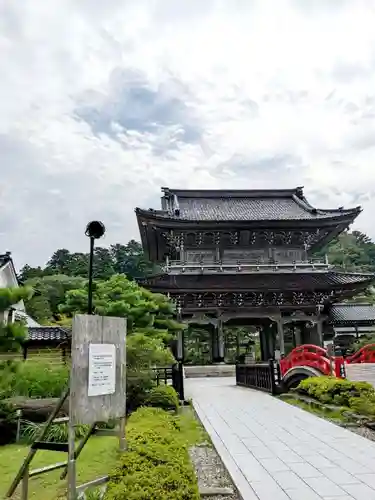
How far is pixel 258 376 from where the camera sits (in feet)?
52.3

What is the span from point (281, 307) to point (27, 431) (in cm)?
1660

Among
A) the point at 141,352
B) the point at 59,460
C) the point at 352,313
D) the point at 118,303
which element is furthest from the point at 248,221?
the point at 59,460

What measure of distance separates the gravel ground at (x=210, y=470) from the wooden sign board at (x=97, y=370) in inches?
62.8

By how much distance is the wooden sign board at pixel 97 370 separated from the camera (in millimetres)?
4059

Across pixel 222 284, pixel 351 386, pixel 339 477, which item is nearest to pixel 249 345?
pixel 222 284

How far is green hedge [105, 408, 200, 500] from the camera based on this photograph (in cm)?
347

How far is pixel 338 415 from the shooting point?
986 centimetres

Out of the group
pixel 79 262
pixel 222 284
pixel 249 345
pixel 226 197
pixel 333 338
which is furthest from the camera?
pixel 79 262

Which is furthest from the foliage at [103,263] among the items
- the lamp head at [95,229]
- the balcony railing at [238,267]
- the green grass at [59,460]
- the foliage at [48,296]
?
the lamp head at [95,229]

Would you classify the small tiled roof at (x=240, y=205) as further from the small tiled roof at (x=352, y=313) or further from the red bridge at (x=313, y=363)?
the red bridge at (x=313, y=363)

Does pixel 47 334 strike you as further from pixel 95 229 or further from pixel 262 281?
pixel 262 281

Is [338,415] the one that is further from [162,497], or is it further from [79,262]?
[79,262]

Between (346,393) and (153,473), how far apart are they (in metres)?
7.94

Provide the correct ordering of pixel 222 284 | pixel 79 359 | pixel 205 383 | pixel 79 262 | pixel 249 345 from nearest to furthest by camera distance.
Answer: pixel 79 359
pixel 205 383
pixel 222 284
pixel 249 345
pixel 79 262
